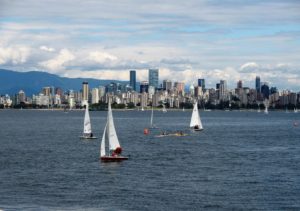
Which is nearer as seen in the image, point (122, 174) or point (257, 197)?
point (257, 197)

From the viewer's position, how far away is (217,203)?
52156mm

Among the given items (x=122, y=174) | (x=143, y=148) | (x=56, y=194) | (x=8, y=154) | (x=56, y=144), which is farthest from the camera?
(x=56, y=144)

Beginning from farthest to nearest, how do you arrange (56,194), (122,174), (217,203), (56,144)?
(56,144) → (122,174) → (56,194) → (217,203)

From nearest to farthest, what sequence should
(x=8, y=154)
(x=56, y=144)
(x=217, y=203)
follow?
(x=217, y=203) < (x=8, y=154) < (x=56, y=144)

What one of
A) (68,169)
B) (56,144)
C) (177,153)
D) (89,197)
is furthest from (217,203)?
(56,144)

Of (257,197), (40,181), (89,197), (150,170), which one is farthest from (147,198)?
(150,170)

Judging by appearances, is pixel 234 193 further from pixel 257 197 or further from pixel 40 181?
pixel 40 181

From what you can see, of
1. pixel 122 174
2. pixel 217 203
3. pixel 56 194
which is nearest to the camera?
pixel 217 203

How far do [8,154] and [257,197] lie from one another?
154 ft

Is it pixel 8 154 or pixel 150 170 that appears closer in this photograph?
pixel 150 170

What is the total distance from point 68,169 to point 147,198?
21.0m

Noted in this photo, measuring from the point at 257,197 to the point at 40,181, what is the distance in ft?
67.8

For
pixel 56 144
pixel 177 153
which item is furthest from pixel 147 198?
pixel 56 144

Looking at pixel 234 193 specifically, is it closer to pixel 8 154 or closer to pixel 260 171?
pixel 260 171
